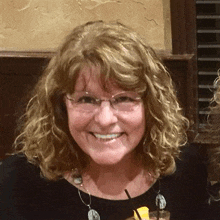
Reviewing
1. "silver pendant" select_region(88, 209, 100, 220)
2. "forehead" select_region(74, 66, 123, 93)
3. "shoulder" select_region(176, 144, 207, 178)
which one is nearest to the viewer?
"forehead" select_region(74, 66, 123, 93)

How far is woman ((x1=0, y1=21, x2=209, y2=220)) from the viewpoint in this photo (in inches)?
73.2

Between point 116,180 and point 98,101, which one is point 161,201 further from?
point 98,101

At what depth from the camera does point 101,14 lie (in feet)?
11.1

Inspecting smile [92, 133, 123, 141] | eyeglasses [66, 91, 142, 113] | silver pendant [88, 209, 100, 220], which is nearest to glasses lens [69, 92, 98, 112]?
eyeglasses [66, 91, 142, 113]

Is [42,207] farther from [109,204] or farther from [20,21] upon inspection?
[20,21]

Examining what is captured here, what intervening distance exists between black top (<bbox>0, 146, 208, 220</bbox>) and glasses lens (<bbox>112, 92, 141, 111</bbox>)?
413 millimetres

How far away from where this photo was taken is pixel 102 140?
1909 mm

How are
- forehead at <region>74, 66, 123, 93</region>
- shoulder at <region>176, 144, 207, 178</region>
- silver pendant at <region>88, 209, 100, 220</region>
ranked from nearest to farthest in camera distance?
forehead at <region>74, 66, 123, 93</region> < silver pendant at <region>88, 209, 100, 220</region> < shoulder at <region>176, 144, 207, 178</region>

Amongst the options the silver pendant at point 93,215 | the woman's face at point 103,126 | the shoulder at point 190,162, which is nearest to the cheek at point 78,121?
the woman's face at point 103,126

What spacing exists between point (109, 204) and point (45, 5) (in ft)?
5.99

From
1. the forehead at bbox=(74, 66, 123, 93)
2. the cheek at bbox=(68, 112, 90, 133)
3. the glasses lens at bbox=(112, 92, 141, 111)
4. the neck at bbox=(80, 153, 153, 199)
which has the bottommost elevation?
the neck at bbox=(80, 153, 153, 199)

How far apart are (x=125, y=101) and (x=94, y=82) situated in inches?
5.6

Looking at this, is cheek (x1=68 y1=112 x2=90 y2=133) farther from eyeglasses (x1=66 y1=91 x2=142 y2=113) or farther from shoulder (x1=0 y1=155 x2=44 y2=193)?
shoulder (x1=0 y1=155 x2=44 y2=193)

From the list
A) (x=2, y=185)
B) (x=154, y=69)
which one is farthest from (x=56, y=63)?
→ (x=2, y=185)
